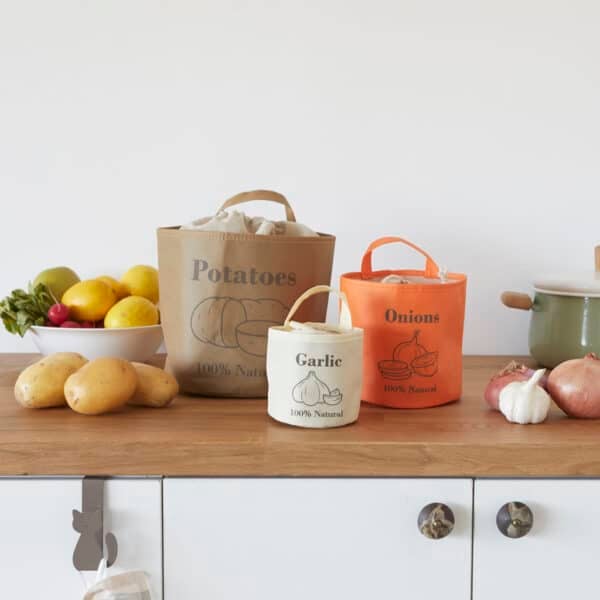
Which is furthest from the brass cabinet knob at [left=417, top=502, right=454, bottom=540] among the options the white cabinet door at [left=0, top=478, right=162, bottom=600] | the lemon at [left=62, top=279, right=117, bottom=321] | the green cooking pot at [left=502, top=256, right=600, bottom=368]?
the lemon at [left=62, top=279, right=117, bottom=321]

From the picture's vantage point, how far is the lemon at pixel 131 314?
115 centimetres

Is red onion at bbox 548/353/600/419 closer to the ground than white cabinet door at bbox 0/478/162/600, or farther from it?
farther from it

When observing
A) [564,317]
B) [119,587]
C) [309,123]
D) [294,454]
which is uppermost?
[309,123]

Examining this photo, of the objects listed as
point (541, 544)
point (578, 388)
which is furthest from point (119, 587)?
point (578, 388)

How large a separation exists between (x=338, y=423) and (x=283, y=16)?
Answer: 79cm

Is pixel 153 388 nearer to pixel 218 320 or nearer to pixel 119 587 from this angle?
pixel 218 320

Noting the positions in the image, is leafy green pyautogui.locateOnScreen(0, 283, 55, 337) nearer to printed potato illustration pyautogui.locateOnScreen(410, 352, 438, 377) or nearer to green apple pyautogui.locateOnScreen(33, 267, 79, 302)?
green apple pyautogui.locateOnScreen(33, 267, 79, 302)

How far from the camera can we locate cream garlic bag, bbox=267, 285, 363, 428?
87 cm

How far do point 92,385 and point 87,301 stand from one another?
0.94ft

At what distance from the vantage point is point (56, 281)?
1.23 m

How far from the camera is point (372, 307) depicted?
971 mm

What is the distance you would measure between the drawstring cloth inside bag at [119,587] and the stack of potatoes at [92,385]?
0.19 metres

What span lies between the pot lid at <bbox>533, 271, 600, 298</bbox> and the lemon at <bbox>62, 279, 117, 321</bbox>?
2.22 ft

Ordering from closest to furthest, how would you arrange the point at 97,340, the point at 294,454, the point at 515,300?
1. the point at 294,454
2. the point at 97,340
3. the point at 515,300
